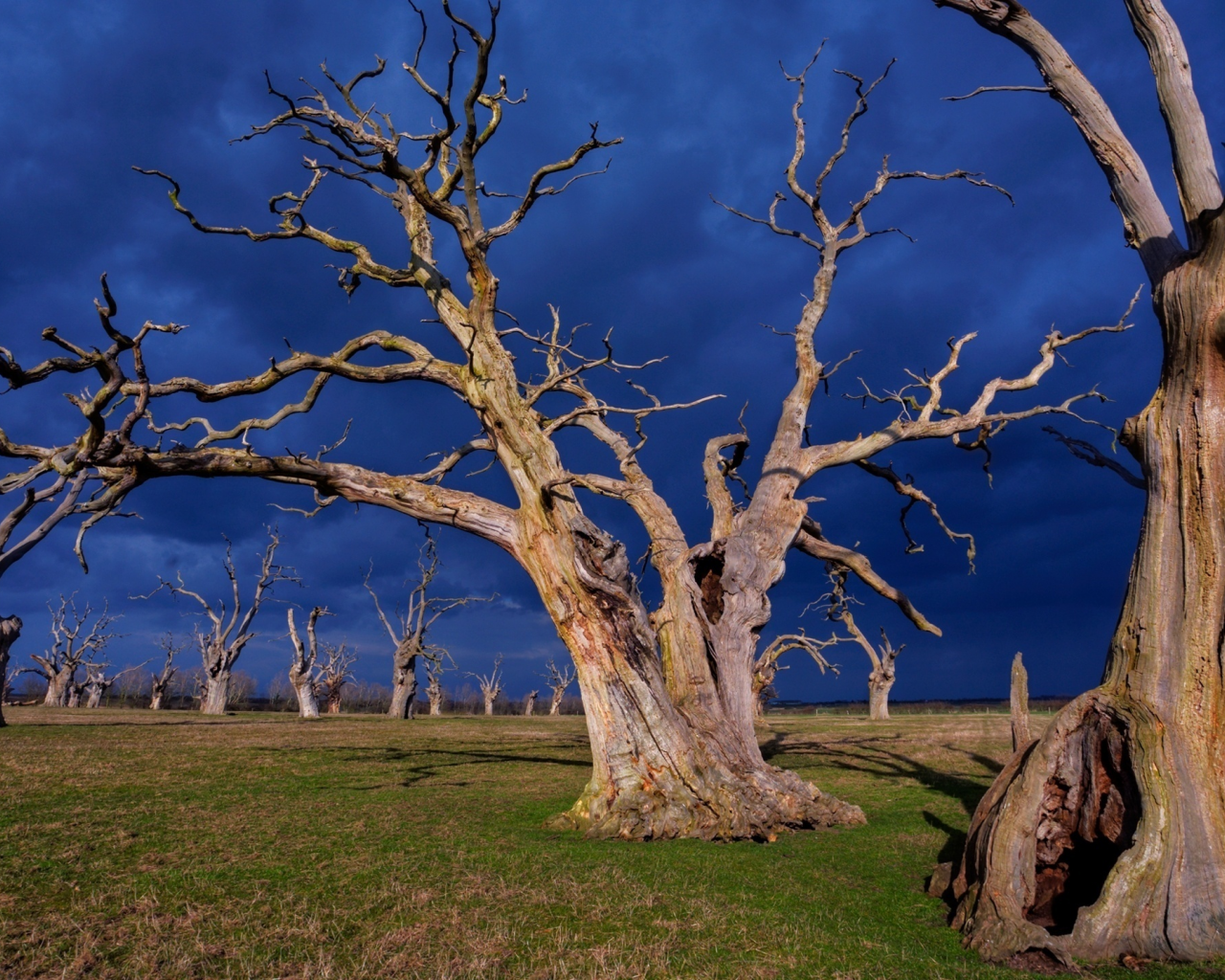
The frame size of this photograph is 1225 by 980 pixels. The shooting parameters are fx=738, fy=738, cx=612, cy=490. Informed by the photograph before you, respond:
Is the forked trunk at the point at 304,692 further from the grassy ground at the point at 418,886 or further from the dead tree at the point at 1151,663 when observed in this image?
the dead tree at the point at 1151,663

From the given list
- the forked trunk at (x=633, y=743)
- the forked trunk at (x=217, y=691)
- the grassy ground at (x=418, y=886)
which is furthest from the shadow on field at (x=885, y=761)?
the forked trunk at (x=217, y=691)

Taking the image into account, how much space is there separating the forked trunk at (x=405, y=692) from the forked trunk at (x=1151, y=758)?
35.8m

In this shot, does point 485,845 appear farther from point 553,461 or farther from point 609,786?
point 553,461

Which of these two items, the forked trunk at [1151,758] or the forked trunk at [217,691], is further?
the forked trunk at [217,691]

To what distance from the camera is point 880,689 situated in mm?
39938

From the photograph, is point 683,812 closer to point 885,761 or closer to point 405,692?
point 885,761

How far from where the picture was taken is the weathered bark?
24.4ft

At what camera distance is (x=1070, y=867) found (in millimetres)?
6430

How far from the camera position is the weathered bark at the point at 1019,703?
24.4 feet

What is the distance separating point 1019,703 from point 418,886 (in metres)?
6.18

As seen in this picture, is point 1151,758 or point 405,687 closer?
point 1151,758

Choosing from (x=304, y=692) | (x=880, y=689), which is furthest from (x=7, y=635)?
(x=880, y=689)

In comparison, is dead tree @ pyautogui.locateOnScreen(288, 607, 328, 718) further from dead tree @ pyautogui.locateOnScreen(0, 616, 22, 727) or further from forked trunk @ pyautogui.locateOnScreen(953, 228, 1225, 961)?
forked trunk @ pyautogui.locateOnScreen(953, 228, 1225, 961)

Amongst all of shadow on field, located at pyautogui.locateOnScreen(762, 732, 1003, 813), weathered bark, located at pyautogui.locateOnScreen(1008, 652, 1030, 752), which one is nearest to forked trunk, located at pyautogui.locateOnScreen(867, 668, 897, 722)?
shadow on field, located at pyautogui.locateOnScreen(762, 732, 1003, 813)
